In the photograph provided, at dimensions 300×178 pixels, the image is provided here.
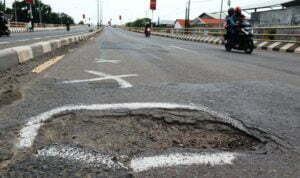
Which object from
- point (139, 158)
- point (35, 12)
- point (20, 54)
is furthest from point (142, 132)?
point (35, 12)

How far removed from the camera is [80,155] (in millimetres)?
1598

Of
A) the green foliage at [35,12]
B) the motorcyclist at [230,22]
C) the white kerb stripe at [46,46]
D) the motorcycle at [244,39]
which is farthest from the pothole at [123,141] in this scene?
the green foliage at [35,12]

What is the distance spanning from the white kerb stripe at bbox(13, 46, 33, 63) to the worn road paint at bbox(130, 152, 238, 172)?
4.44 m

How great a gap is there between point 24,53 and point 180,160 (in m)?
4.94

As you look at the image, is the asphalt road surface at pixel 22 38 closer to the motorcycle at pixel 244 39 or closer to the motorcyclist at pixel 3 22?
the motorcyclist at pixel 3 22

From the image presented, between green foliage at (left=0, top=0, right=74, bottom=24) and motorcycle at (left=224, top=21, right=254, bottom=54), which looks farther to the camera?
green foliage at (left=0, top=0, right=74, bottom=24)

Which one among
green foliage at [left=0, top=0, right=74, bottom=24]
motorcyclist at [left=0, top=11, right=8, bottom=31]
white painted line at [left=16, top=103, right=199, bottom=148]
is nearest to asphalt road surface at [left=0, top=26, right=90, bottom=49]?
motorcyclist at [left=0, top=11, right=8, bottom=31]

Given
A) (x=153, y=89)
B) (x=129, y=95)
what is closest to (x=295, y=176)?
(x=129, y=95)

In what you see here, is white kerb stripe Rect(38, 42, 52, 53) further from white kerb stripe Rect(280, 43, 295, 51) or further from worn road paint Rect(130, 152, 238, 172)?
white kerb stripe Rect(280, 43, 295, 51)

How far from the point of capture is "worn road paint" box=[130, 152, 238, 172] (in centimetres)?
150

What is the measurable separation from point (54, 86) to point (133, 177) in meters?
2.31

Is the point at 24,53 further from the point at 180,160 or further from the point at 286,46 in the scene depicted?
the point at 286,46

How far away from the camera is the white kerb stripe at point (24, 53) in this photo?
5289 mm

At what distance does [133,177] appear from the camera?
138 cm
